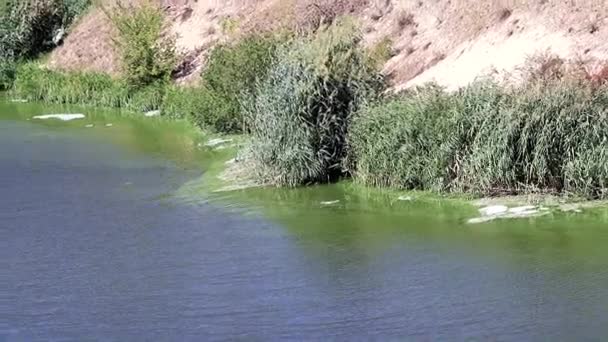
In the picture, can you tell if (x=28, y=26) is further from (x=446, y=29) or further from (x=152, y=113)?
(x=446, y=29)

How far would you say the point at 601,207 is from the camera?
19281 mm

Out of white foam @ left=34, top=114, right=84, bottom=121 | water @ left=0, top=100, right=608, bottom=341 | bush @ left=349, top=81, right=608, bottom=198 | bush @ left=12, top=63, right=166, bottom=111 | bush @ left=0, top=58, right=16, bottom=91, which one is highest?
bush @ left=0, top=58, right=16, bottom=91

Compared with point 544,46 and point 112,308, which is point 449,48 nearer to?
point 544,46

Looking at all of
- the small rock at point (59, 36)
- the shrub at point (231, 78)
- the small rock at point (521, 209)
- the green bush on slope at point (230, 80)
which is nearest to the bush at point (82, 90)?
the small rock at point (59, 36)

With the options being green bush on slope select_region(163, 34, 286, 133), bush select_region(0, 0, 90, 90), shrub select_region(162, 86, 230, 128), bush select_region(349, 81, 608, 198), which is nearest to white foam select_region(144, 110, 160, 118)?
shrub select_region(162, 86, 230, 128)

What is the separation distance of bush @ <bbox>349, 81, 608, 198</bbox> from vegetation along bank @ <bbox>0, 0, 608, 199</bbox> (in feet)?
0.06

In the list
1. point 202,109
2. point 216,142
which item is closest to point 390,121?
point 216,142

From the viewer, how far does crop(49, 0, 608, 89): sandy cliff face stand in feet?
84.1

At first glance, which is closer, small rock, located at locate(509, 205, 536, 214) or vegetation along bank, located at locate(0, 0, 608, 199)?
small rock, located at locate(509, 205, 536, 214)

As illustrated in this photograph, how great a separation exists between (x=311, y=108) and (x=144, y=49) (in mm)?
14813

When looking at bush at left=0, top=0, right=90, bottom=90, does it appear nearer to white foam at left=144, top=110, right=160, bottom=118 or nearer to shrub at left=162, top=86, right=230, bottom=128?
white foam at left=144, top=110, right=160, bottom=118

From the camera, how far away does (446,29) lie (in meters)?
29.4

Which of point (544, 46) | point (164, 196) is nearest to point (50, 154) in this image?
point (164, 196)

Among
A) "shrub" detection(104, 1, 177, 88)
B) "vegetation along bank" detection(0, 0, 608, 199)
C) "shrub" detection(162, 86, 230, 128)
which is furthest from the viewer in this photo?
"shrub" detection(104, 1, 177, 88)
